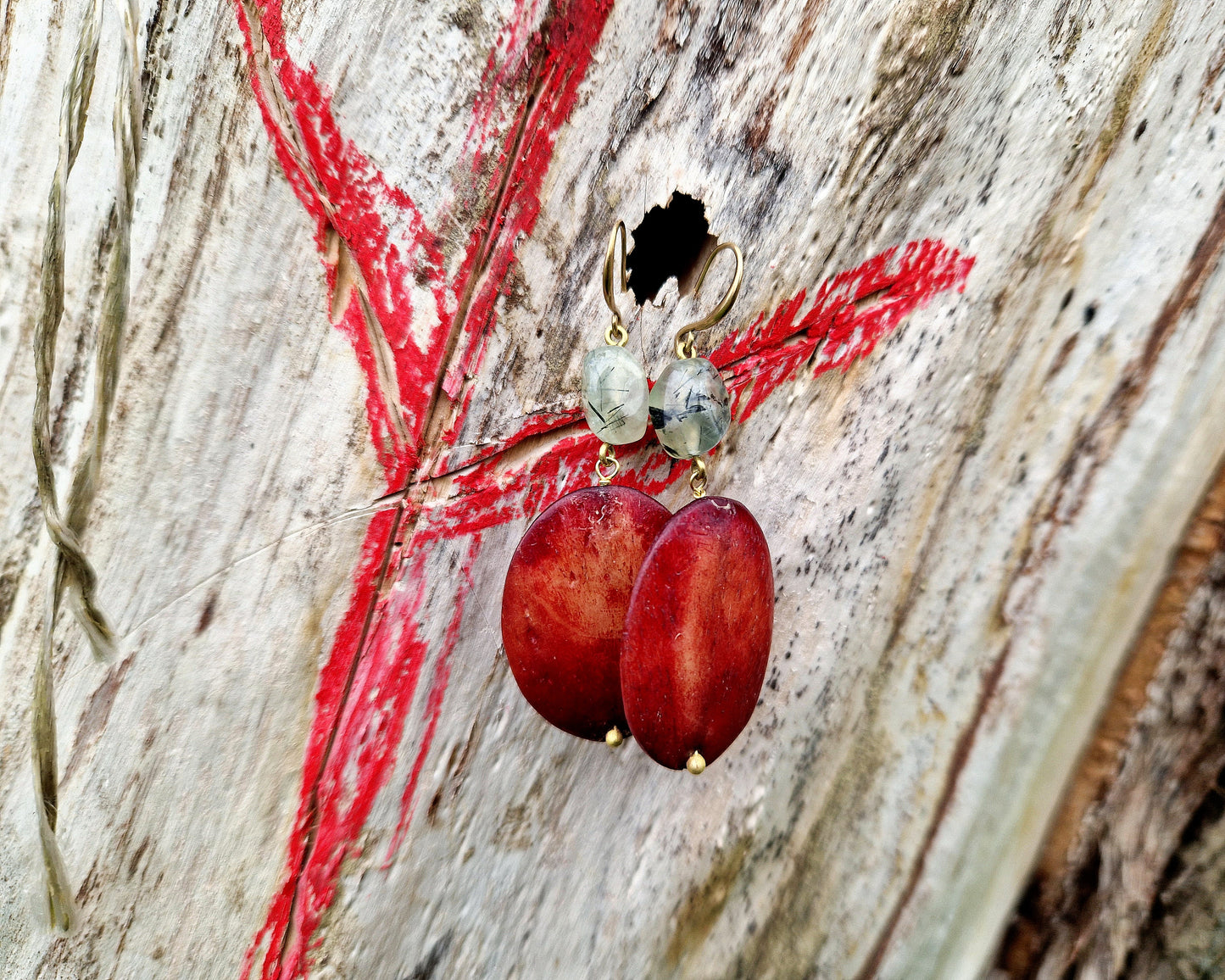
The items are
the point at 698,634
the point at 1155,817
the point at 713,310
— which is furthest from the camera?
the point at 713,310

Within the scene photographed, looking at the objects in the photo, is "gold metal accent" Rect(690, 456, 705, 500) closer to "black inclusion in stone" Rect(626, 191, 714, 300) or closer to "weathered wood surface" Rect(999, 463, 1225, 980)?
"black inclusion in stone" Rect(626, 191, 714, 300)

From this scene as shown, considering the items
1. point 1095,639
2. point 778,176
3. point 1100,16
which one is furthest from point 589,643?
point 1100,16

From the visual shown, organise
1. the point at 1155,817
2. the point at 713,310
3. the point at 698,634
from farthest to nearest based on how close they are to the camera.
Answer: the point at 713,310 → the point at 698,634 → the point at 1155,817

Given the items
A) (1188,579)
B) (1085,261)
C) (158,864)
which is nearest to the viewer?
A: (1188,579)

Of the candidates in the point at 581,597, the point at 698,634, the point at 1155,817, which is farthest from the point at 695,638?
the point at 1155,817

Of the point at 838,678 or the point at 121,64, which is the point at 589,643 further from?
the point at 121,64

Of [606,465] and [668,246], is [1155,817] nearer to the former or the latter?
[606,465]

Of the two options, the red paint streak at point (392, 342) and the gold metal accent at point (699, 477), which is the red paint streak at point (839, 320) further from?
the red paint streak at point (392, 342)

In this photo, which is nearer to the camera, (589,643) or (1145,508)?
(1145,508)
